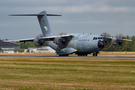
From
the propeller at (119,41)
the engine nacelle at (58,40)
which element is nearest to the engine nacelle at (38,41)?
the engine nacelle at (58,40)

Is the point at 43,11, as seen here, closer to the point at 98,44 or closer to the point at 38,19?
the point at 38,19

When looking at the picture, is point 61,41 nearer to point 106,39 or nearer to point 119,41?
point 106,39

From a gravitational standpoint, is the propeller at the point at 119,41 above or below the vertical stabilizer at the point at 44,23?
below

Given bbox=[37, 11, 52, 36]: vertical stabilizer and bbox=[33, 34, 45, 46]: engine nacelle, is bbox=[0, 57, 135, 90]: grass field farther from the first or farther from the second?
bbox=[37, 11, 52, 36]: vertical stabilizer

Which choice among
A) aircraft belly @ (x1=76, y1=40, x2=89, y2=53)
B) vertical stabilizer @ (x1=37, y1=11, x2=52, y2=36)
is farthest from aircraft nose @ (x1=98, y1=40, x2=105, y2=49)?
vertical stabilizer @ (x1=37, y1=11, x2=52, y2=36)

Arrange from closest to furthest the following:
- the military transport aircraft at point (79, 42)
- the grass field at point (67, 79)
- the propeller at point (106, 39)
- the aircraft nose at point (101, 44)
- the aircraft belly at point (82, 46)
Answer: the grass field at point (67, 79) → the aircraft nose at point (101, 44) → the military transport aircraft at point (79, 42) → the propeller at point (106, 39) → the aircraft belly at point (82, 46)

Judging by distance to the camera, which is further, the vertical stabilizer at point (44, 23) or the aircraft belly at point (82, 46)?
the vertical stabilizer at point (44, 23)

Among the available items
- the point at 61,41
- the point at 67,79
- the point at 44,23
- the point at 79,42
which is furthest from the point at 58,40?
the point at 67,79

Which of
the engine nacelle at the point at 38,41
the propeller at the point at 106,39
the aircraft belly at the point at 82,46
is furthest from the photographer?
the engine nacelle at the point at 38,41

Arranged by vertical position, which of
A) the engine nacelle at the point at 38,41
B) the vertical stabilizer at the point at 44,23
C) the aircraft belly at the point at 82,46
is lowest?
the aircraft belly at the point at 82,46

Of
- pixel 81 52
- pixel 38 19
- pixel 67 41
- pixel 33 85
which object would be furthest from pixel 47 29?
pixel 33 85

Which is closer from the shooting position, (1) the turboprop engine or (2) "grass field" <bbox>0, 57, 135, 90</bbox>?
(2) "grass field" <bbox>0, 57, 135, 90</bbox>

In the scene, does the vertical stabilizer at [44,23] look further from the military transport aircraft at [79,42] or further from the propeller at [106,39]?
the propeller at [106,39]

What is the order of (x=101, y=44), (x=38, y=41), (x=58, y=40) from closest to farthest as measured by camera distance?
(x=101, y=44), (x=58, y=40), (x=38, y=41)
